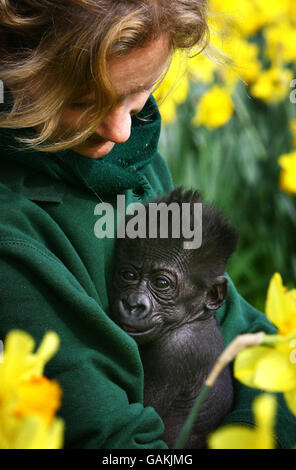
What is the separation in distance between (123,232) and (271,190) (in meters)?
2.09

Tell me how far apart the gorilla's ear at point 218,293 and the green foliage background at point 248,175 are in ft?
5.25

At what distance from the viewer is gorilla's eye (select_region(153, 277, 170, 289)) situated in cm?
132

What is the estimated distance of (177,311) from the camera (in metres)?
1.31

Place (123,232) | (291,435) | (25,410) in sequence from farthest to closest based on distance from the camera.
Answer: (123,232)
(291,435)
(25,410)

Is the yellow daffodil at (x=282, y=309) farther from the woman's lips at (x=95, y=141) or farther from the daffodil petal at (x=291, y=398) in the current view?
the woman's lips at (x=95, y=141)

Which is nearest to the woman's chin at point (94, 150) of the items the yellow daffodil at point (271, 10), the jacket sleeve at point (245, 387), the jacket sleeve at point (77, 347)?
the jacket sleeve at point (77, 347)

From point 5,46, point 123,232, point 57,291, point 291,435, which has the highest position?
point 5,46

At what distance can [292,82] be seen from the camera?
3348 mm

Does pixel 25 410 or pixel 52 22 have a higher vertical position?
pixel 52 22

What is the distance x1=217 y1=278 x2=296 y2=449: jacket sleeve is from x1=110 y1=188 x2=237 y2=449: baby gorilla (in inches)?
1.5

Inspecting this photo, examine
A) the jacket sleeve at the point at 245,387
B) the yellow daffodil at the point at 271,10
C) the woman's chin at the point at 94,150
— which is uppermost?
the yellow daffodil at the point at 271,10

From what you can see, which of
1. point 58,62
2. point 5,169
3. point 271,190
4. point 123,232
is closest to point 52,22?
point 58,62

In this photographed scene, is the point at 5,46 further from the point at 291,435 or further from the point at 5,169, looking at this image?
the point at 291,435

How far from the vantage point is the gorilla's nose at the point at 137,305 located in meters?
1.24
